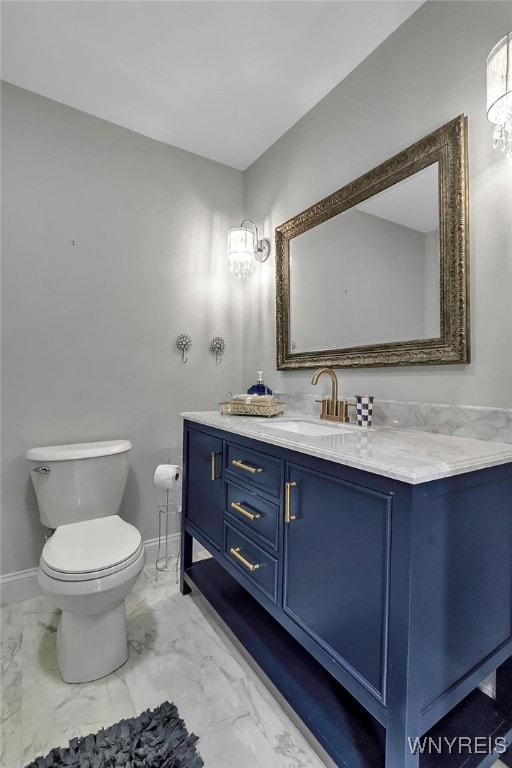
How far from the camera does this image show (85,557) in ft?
4.42

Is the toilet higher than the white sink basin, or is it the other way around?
the white sink basin

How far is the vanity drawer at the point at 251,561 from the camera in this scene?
1.23 metres

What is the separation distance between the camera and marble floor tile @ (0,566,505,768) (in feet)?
3.58

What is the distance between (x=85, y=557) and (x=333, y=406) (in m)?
1.18

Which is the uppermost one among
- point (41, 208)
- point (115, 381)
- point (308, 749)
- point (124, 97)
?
point (124, 97)

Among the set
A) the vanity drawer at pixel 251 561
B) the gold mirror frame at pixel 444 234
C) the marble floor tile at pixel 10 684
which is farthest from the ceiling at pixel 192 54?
the marble floor tile at pixel 10 684

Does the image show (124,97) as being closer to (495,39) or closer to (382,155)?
(382,155)

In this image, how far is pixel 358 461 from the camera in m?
0.88

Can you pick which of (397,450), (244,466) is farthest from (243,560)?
(397,450)

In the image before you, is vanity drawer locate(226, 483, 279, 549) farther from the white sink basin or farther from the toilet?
the toilet

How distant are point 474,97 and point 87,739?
2407mm

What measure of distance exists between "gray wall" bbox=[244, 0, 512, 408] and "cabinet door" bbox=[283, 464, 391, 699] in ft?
2.04

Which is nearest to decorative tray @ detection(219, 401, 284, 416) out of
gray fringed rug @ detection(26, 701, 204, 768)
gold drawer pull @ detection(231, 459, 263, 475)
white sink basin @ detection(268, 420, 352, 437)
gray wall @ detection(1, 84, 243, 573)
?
white sink basin @ detection(268, 420, 352, 437)

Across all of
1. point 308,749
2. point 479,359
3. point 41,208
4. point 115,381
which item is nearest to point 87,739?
point 308,749
